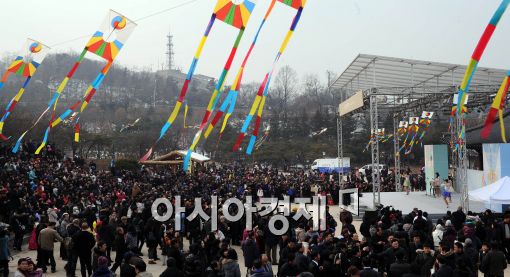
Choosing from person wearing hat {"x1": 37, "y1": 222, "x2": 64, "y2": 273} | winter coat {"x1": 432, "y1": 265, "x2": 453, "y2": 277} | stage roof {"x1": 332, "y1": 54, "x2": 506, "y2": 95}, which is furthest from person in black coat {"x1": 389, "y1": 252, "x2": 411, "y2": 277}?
stage roof {"x1": 332, "y1": 54, "x2": 506, "y2": 95}

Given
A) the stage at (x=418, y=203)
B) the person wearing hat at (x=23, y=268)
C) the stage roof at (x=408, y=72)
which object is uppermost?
the stage roof at (x=408, y=72)

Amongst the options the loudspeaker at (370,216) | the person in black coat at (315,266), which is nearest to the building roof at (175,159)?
the loudspeaker at (370,216)

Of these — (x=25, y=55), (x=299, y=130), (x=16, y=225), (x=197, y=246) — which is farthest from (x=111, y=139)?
(x=197, y=246)

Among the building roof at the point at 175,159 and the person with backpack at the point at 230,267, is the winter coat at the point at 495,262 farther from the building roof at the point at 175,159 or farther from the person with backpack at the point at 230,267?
the building roof at the point at 175,159

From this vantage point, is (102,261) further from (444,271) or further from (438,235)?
(438,235)

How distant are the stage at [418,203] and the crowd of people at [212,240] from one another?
15.8ft

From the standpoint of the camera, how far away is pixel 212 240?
30.9 feet

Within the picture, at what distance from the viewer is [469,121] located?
39.5m

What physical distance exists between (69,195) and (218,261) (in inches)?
460

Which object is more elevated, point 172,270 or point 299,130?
point 299,130

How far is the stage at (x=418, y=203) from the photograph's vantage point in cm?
1897

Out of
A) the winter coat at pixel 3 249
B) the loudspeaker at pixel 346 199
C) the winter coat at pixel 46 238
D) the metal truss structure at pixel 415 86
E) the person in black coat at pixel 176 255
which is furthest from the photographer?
the loudspeaker at pixel 346 199

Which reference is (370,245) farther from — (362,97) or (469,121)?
(469,121)

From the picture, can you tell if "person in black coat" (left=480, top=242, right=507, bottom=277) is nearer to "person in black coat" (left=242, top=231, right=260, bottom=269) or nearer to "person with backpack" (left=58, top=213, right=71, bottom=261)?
"person in black coat" (left=242, top=231, right=260, bottom=269)
